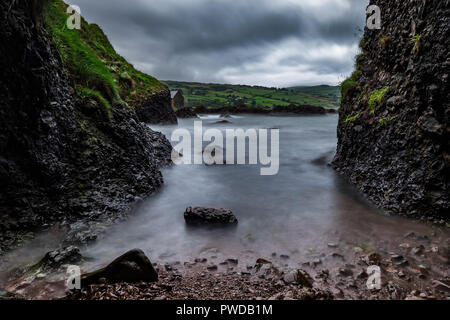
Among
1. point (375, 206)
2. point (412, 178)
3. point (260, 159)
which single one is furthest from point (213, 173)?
point (412, 178)

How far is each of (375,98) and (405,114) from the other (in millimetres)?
1460

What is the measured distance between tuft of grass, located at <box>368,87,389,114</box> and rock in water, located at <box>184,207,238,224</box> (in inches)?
193

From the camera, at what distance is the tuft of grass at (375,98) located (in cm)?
688

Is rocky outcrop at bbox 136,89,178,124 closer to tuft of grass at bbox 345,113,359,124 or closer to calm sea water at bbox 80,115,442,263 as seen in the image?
calm sea water at bbox 80,115,442,263

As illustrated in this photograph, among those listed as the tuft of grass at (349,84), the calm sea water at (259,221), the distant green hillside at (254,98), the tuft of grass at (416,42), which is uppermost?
the distant green hillside at (254,98)

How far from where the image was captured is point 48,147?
16.0ft

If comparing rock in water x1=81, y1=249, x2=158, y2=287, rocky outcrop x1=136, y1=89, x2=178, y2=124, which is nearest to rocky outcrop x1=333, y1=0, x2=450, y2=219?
rock in water x1=81, y1=249, x2=158, y2=287

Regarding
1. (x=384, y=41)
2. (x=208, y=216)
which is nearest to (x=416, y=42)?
(x=384, y=41)

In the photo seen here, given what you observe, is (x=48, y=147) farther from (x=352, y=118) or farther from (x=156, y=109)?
(x=156, y=109)

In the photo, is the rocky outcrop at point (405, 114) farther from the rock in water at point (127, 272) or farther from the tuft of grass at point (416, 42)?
the rock in water at point (127, 272)

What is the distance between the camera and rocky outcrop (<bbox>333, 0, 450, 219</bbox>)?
491 centimetres

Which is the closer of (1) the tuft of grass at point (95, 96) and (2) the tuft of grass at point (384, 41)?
(1) the tuft of grass at point (95, 96)

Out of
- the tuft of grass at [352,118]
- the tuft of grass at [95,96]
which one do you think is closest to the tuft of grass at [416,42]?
the tuft of grass at [352,118]

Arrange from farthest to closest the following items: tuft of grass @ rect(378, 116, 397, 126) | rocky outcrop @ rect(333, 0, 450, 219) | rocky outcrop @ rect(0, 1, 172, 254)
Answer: tuft of grass @ rect(378, 116, 397, 126)
rocky outcrop @ rect(333, 0, 450, 219)
rocky outcrop @ rect(0, 1, 172, 254)
